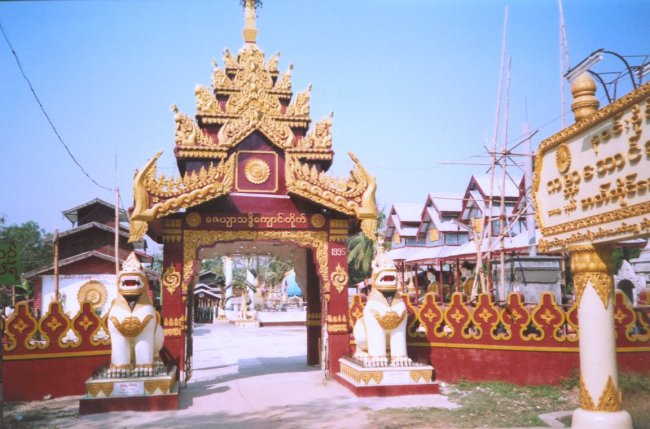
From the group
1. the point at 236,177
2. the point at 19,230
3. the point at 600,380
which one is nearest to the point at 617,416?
the point at 600,380

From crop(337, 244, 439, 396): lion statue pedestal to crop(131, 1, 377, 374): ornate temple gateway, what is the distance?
99 centimetres

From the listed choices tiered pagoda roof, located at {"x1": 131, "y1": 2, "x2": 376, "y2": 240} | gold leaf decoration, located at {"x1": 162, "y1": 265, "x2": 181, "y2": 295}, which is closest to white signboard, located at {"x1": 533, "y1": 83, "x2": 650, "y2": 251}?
tiered pagoda roof, located at {"x1": 131, "y1": 2, "x2": 376, "y2": 240}

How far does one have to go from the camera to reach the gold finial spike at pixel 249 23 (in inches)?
557

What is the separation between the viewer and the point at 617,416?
5.25 meters

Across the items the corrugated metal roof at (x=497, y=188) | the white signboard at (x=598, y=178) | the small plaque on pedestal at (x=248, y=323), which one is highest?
the corrugated metal roof at (x=497, y=188)

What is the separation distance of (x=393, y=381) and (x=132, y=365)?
186 inches

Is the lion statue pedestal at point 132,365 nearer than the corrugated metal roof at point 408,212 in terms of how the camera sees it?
→ Yes

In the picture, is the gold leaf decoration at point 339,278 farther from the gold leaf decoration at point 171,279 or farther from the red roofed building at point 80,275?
the red roofed building at point 80,275

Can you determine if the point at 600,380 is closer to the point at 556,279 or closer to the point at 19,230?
the point at 556,279

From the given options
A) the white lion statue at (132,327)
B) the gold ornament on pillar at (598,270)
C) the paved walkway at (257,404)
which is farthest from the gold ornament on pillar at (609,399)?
the white lion statue at (132,327)

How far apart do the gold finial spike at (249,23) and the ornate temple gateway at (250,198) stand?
5.65ft

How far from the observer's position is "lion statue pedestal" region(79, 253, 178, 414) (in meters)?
9.16

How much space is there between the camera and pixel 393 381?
10.1 meters

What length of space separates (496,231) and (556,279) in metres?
17.1
